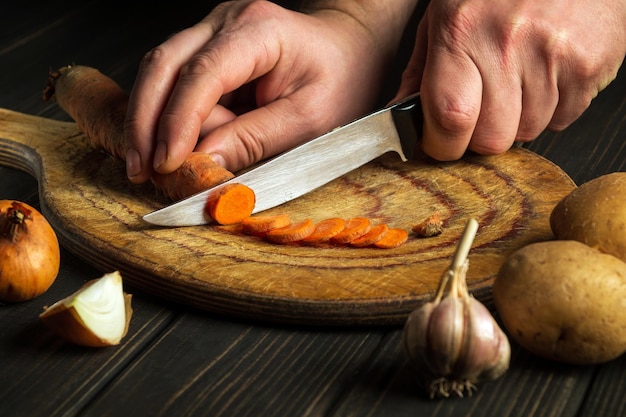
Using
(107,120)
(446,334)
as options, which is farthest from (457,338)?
(107,120)

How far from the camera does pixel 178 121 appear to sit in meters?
2.25

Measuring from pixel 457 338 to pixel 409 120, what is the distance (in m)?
0.96

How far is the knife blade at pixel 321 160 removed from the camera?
2.17 m

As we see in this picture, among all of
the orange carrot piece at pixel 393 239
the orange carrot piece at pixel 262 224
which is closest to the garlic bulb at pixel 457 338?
the orange carrot piece at pixel 393 239

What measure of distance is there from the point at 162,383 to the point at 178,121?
76cm

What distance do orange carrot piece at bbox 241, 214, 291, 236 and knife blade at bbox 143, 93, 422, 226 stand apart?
0.09 metres

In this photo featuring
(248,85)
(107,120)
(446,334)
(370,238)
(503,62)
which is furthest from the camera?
Result: (248,85)

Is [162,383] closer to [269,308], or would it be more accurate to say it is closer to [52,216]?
[269,308]

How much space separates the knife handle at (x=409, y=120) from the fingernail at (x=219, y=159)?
44cm

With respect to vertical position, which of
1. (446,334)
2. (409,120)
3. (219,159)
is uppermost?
(446,334)

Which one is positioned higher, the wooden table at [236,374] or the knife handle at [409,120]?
the knife handle at [409,120]

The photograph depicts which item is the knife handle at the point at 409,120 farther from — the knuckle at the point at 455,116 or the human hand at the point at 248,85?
the human hand at the point at 248,85

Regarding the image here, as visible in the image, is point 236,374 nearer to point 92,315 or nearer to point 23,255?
point 92,315

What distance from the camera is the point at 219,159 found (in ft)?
7.87
